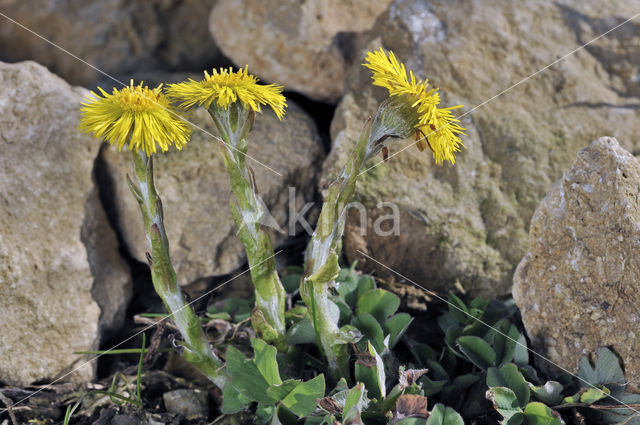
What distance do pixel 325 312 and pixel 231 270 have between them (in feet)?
2.23

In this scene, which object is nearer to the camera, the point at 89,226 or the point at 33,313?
the point at 33,313

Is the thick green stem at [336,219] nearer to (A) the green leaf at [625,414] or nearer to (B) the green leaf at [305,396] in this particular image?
(B) the green leaf at [305,396]

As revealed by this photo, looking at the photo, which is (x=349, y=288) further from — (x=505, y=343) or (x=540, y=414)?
(x=540, y=414)

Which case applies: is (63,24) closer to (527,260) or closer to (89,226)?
(89,226)

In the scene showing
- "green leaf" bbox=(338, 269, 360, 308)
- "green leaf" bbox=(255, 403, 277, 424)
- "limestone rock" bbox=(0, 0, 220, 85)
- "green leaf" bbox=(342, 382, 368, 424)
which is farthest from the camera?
"limestone rock" bbox=(0, 0, 220, 85)

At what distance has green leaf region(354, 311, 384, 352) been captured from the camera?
1885 millimetres

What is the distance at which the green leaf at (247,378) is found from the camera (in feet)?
5.63

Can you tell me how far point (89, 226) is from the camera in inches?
88.0

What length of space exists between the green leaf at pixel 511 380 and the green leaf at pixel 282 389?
62 cm

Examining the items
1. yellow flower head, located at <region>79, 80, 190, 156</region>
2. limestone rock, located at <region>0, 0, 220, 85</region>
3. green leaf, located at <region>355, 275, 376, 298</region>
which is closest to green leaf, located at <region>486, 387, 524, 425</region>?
green leaf, located at <region>355, 275, 376, 298</region>

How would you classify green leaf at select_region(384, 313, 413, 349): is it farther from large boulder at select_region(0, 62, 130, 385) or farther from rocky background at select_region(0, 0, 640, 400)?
large boulder at select_region(0, 62, 130, 385)

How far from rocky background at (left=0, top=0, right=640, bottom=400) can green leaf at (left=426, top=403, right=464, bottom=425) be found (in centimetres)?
51

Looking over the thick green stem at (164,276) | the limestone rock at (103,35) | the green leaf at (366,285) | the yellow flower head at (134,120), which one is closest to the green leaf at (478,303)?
the green leaf at (366,285)

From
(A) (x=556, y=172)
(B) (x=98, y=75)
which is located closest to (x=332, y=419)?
(A) (x=556, y=172)
